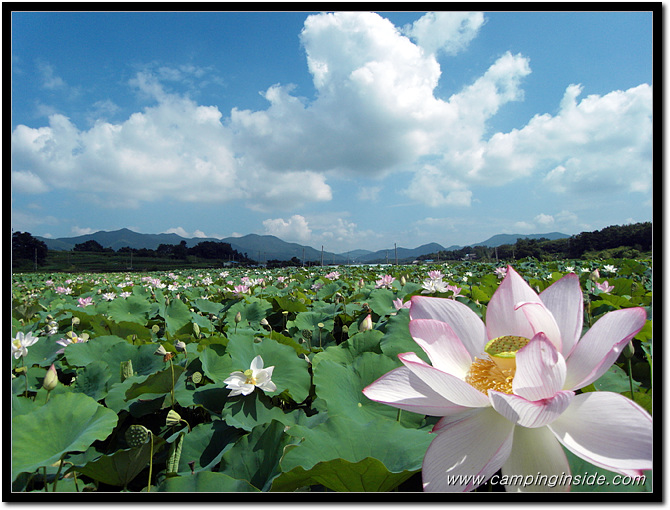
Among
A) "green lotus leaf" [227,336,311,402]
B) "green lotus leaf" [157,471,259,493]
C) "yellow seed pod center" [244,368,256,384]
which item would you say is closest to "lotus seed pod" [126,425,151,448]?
"green lotus leaf" [157,471,259,493]

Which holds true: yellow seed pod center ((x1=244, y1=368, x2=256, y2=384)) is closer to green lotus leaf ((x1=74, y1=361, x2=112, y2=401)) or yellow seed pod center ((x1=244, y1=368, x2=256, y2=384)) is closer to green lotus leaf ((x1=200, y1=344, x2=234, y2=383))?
green lotus leaf ((x1=200, y1=344, x2=234, y2=383))

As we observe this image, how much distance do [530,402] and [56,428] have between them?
3.58 ft

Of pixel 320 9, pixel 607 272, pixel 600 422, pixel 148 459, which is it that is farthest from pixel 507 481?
pixel 607 272

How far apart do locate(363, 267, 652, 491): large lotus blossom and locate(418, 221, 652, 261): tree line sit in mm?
603

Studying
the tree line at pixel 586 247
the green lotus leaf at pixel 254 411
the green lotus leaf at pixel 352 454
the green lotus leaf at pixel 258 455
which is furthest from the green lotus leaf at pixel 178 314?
the tree line at pixel 586 247

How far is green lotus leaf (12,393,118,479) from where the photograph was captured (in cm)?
83

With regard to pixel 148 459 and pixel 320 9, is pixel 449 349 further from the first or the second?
pixel 320 9

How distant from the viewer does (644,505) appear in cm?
65

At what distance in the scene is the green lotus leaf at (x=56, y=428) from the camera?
83 centimetres

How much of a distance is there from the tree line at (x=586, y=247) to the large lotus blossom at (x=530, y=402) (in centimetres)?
60

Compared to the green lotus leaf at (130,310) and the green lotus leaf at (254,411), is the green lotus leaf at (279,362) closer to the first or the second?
the green lotus leaf at (254,411)

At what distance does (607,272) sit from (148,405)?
497 cm

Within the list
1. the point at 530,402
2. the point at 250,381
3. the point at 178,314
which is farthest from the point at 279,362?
the point at 178,314

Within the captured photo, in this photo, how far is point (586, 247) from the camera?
12.6 ft
